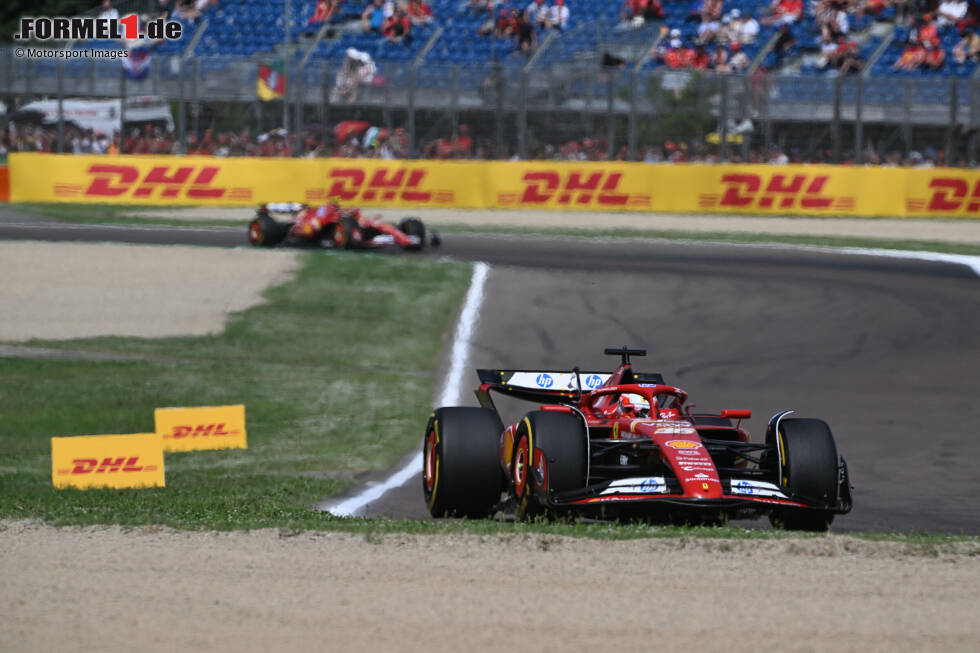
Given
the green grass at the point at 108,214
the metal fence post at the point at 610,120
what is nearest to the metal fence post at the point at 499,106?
the metal fence post at the point at 610,120

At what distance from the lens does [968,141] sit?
32.3 m

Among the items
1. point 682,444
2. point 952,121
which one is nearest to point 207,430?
point 682,444

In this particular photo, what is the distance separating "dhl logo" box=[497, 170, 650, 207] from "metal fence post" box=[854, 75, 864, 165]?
16.2ft

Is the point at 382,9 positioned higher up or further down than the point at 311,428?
higher up

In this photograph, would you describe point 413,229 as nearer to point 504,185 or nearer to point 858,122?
point 504,185

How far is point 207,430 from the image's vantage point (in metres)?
13.8

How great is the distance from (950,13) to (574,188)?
1216 cm

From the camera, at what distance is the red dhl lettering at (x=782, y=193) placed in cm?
3309

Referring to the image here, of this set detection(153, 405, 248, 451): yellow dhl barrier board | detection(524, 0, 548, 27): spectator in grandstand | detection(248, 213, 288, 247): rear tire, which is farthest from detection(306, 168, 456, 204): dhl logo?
detection(153, 405, 248, 451): yellow dhl barrier board

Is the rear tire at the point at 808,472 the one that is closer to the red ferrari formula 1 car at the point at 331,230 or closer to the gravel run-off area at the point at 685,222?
the red ferrari formula 1 car at the point at 331,230

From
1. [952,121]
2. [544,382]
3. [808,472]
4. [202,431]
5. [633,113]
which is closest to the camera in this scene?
[808,472]

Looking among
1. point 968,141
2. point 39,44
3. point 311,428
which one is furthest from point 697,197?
point 39,44

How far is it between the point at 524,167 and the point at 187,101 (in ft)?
28.0

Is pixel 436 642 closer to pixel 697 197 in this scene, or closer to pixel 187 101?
pixel 697 197
